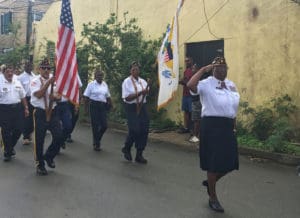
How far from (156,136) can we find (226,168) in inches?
245

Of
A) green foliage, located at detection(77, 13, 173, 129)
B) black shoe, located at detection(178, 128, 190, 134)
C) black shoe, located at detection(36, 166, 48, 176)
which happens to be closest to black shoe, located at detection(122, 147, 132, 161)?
black shoe, located at detection(36, 166, 48, 176)

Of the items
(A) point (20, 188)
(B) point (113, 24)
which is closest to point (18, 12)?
(B) point (113, 24)

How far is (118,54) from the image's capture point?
527 inches

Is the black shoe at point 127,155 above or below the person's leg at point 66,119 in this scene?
below

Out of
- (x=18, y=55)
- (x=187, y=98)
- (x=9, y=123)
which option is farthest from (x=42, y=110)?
(x=18, y=55)

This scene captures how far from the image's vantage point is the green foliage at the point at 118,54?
42.5ft

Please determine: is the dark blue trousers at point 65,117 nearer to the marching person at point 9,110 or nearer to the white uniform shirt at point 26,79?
the marching person at point 9,110

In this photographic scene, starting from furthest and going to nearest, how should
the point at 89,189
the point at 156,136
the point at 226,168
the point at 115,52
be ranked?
the point at 115,52, the point at 156,136, the point at 89,189, the point at 226,168

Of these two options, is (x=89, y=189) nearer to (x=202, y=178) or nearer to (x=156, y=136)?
(x=202, y=178)

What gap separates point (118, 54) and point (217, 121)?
8.29 metres

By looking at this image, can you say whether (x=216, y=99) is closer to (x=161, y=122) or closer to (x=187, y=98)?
A: (x=187, y=98)

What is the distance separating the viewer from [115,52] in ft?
44.8

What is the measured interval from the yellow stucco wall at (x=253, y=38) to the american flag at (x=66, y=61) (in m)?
4.64

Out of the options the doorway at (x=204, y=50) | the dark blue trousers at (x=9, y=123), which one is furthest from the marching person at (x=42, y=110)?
the doorway at (x=204, y=50)
